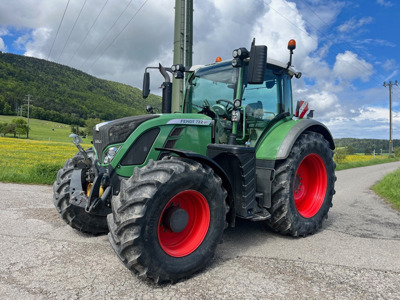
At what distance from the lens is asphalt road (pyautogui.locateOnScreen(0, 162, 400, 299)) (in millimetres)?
2541

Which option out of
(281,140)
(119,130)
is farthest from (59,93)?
(281,140)

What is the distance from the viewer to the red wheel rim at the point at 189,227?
9.70 feet

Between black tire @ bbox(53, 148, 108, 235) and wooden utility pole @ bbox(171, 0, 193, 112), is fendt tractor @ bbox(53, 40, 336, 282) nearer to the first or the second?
black tire @ bbox(53, 148, 108, 235)

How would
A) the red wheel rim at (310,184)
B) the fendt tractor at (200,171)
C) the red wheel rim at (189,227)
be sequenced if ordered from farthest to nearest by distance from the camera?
1. the red wheel rim at (310,184)
2. the red wheel rim at (189,227)
3. the fendt tractor at (200,171)

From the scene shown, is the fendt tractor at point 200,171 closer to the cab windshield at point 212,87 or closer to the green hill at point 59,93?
the cab windshield at point 212,87

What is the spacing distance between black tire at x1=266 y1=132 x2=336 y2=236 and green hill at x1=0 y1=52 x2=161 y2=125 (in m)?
92.6

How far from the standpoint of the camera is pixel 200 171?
115 inches

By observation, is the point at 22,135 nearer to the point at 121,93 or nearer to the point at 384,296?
the point at 384,296

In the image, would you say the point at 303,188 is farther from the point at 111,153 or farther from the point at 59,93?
the point at 59,93

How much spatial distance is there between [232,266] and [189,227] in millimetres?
583

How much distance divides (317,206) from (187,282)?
2.70m

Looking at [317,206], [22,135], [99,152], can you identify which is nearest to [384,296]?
[317,206]

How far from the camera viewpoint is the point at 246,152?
139 inches

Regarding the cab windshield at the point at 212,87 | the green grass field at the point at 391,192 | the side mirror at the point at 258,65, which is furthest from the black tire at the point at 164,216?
the green grass field at the point at 391,192
